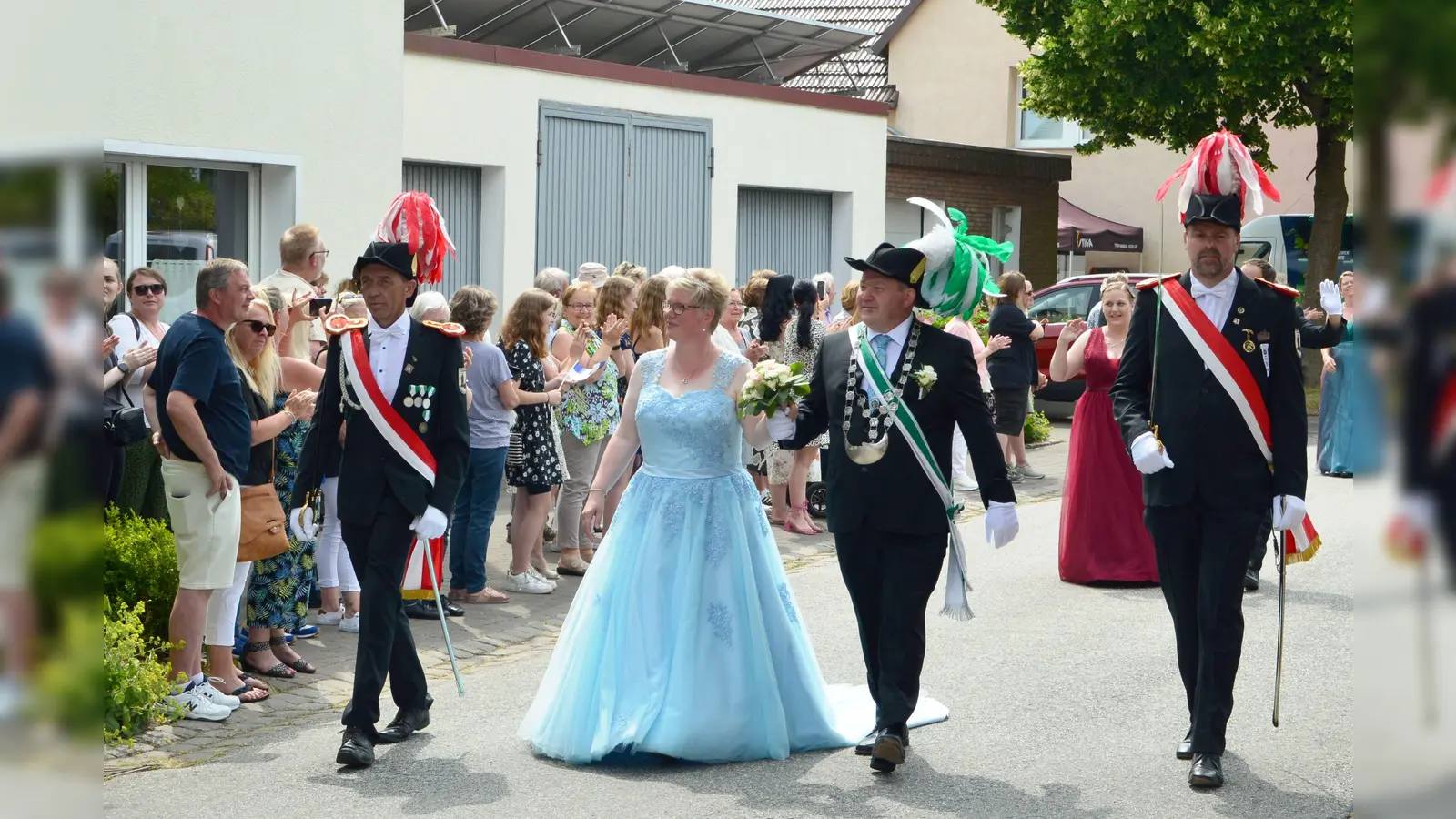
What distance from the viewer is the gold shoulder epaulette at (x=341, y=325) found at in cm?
Result: 589

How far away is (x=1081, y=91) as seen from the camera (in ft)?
76.1

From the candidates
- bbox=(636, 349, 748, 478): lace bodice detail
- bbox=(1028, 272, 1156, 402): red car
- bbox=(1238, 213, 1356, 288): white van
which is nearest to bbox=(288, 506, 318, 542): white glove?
bbox=(636, 349, 748, 478): lace bodice detail

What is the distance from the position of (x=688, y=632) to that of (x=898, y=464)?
99 centimetres

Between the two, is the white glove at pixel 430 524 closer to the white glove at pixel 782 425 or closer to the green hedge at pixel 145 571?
the white glove at pixel 782 425

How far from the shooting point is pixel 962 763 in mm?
5785

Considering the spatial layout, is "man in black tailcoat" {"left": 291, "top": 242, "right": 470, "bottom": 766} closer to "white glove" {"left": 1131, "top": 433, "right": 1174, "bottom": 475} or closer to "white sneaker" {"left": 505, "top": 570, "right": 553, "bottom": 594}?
"white glove" {"left": 1131, "top": 433, "right": 1174, "bottom": 475}

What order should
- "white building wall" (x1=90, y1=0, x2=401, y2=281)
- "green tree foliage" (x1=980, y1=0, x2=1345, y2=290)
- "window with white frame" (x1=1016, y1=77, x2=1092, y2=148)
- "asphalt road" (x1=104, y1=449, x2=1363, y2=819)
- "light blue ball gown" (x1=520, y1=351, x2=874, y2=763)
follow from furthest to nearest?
"window with white frame" (x1=1016, y1=77, x2=1092, y2=148)
"green tree foliage" (x1=980, y1=0, x2=1345, y2=290)
"white building wall" (x1=90, y1=0, x2=401, y2=281)
"light blue ball gown" (x1=520, y1=351, x2=874, y2=763)
"asphalt road" (x1=104, y1=449, x2=1363, y2=819)

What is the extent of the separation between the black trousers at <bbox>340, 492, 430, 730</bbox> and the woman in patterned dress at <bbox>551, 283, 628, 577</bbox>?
3.55m

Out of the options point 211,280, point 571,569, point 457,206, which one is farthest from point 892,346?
point 457,206

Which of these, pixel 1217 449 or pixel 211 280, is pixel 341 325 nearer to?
pixel 211 280

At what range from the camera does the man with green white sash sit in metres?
5.65

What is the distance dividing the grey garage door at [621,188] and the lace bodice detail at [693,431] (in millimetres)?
10155

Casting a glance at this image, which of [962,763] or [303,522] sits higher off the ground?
[303,522]

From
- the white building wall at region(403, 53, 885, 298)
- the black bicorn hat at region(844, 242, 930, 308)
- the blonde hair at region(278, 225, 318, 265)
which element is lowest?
the black bicorn hat at region(844, 242, 930, 308)
